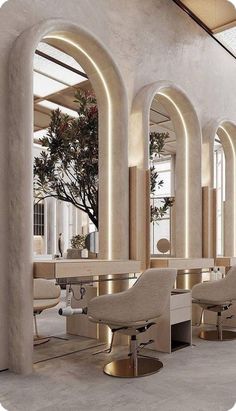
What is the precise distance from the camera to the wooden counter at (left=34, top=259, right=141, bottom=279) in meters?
3.21

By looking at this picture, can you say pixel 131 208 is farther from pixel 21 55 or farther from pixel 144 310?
pixel 21 55

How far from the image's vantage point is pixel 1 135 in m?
3.29

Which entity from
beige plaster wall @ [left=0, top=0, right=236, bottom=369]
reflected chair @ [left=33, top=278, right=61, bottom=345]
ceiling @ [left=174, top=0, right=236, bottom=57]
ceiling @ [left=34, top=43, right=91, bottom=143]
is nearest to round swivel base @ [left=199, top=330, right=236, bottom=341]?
reflected chair @ [left=33, top=278, right=61, bottom=345]

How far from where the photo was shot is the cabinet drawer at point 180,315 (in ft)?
12.8

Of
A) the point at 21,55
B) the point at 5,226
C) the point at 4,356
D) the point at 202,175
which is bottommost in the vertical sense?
the point at 4,356

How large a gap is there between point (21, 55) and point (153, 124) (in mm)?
4935

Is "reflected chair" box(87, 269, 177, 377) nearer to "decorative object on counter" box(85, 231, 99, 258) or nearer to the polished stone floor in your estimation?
the polished stone floor

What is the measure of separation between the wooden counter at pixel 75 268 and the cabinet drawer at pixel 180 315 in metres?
0.59

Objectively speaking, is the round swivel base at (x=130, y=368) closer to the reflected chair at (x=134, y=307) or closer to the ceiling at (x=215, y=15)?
the reflected chair at (x=134, y=307)

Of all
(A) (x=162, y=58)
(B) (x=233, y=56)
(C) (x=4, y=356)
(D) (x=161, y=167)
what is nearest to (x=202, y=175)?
(A) (x=162, y=58)

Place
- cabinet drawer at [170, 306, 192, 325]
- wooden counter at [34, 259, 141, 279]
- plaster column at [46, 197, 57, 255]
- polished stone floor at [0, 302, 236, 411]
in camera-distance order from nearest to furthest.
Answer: polished stone floor at [0, 302, 236, 411] < wooden counter at [34, 259, 141, 279] < cabinet drawer at [170, 306, 192, 325] < plaster column at [46, 197, 57, 255]

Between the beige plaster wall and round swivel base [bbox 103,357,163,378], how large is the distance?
0.80 m

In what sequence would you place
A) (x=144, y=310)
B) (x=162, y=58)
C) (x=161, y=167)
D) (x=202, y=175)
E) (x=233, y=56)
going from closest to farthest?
1. (x=144, y=310)
2. (x=162, y=58)
3. (x=202, y=175)
4. (x=233, y=56)
5. (x=161, y=167)

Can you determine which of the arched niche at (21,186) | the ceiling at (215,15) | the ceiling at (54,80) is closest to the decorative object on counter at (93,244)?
the arched niche at (21,186)
